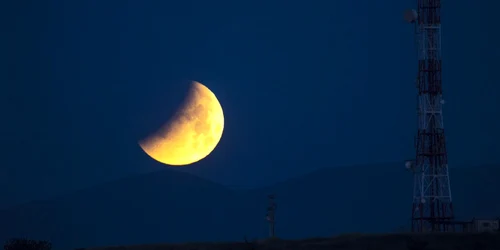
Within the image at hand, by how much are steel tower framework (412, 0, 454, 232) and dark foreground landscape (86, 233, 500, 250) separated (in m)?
13.9

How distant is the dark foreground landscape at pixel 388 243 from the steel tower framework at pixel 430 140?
45.8 ft

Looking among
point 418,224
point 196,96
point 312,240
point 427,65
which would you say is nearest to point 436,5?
point 427,65

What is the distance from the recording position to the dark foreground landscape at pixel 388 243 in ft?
147

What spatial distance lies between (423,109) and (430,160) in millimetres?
3230

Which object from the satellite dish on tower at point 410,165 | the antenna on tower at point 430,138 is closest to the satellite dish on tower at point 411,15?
the antenna on tower at point 430,138

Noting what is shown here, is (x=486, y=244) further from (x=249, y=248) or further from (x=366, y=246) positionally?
(x=249, y=248)

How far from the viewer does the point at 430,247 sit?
44.7 m

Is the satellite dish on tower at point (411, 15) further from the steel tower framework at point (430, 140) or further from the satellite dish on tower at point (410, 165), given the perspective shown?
the satellite dish on tower at point (410, 165)

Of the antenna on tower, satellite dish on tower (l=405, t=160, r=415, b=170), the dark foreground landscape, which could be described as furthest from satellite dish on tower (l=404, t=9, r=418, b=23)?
the dark foreground landscape

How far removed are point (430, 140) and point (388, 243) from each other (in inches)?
651

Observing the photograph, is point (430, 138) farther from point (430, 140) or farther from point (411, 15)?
point (411, 15)

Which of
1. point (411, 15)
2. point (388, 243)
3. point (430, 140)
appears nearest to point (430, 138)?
point (430, 140)

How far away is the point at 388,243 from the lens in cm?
4588

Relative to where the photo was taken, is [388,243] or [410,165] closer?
[388,243]
